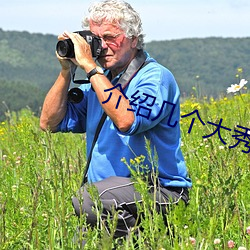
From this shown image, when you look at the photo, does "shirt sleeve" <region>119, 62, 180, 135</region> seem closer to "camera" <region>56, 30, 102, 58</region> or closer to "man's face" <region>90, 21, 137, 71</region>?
"man's face" <region>90, 21, 137, 71</region>

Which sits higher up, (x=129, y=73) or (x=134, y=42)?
(x=134, y=42)

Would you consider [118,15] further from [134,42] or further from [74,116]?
[74,116]

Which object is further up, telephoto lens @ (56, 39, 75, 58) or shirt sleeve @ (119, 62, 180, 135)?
telephoto lens @ (56, 39, 75, 58)

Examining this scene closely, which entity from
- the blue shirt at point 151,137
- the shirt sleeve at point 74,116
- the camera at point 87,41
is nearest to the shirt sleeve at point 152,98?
the blue shirt at point 151,137

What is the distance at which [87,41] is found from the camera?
3.45 meters

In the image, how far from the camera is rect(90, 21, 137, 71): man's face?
3.53 metres

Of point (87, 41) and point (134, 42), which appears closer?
point (87, 41)

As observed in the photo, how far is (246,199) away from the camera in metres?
3.72

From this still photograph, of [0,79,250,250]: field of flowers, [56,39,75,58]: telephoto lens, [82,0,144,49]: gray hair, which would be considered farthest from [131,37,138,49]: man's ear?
[0,79,250,250]: field of flowers

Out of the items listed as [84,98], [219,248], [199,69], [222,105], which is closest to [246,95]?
[222,105]

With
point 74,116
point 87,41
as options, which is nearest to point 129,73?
point 87,41

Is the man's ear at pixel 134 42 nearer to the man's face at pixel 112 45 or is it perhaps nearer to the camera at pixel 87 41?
the man's face at pixel 112 45

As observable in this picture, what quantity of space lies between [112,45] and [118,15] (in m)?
0.16

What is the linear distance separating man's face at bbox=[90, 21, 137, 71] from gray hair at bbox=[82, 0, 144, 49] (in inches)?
1.1
